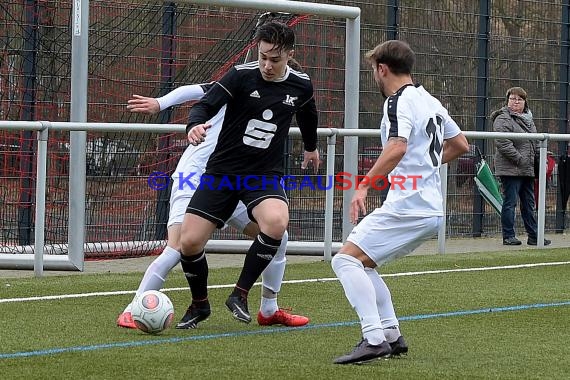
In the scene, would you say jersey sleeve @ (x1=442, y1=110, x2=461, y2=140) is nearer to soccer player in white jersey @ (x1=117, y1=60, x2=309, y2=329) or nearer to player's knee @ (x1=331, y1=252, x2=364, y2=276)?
player's knee @ (x1=331, y1=252, x2=364, y2=276)

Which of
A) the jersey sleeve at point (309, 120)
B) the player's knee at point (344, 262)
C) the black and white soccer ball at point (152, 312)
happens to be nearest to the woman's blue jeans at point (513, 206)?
the jersey sleeve at point (309, 120)

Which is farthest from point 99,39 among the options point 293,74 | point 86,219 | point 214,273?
point 293,74

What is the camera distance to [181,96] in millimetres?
8266

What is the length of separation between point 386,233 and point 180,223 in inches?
75.3

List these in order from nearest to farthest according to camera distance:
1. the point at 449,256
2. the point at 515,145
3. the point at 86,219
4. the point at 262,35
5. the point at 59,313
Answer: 1. the point at 262,35
2. the point at 59,313
3. the point at 86,219
4. the point at 449,256
5. the point at 515,145

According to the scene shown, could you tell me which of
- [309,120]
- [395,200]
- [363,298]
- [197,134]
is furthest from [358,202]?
[309,120]

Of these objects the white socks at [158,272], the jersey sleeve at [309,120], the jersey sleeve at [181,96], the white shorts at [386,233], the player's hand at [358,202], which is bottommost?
the white socks at [158,272]

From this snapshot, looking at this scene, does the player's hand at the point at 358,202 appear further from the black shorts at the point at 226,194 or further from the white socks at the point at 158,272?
the white socks at the point at 158,272

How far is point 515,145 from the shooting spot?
14820 mm

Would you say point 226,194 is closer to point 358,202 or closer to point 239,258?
point 358,202

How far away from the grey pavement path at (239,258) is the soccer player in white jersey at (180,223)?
2.80 meters

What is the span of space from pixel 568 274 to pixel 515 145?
11.5 ft

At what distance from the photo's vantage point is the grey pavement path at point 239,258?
11359 mm

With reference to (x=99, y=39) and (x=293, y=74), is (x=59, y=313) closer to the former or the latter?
(x=293, y=74)
